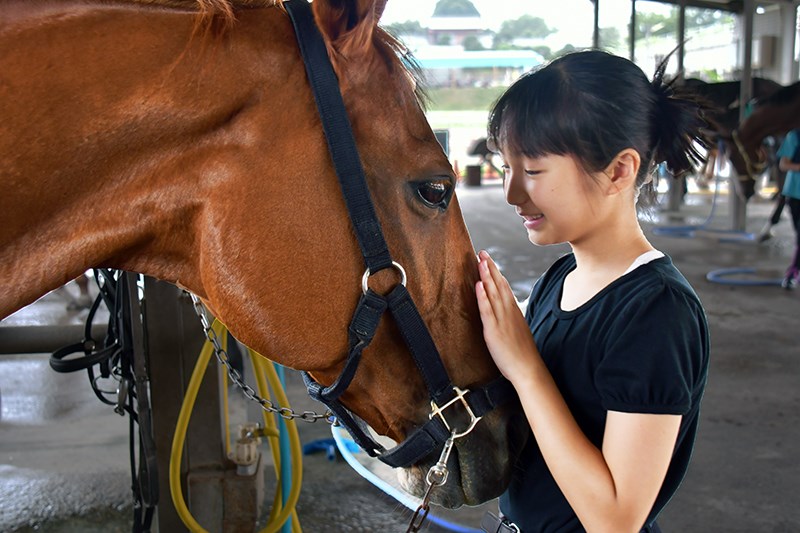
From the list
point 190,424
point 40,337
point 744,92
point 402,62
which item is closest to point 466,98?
point 744,92

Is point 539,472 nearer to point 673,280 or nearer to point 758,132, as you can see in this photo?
point 673,280

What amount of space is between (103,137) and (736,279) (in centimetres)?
652

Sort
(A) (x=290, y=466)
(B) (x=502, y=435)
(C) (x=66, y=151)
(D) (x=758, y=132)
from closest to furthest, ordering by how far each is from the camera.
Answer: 1. (C) (x=66, y=151)
2. (B) (x=502, y=435)
3. (A) (x=290, y=466)
4. (D) (x=758, y=132)

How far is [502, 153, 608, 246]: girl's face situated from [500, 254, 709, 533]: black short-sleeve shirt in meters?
0.11

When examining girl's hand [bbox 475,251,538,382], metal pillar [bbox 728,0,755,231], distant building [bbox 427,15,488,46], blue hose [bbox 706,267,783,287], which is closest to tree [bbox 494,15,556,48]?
distant building [bbox 427,15,488,46]

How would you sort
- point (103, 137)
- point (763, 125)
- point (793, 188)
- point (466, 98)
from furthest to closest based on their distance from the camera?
point (466, 98) < point (763, 125) < point (793, 188) < point (103, 137)

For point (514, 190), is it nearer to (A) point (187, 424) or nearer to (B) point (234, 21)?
(B) point (234, 21)

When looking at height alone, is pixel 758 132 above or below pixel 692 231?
above

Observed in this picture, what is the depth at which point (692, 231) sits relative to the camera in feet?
28.8

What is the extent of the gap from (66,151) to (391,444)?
754 millimetres

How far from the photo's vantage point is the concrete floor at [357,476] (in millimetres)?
2820

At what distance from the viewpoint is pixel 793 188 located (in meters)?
6.18

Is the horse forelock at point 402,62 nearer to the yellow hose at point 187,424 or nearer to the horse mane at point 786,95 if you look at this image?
the yellow hose at point 187,424

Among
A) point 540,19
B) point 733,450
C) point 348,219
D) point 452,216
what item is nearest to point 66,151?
point 348,219
